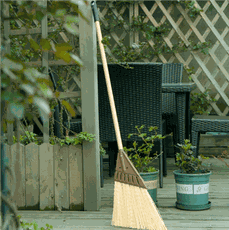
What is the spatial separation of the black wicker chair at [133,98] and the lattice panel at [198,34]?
1576 millimetres

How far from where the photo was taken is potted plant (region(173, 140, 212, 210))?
1.73m

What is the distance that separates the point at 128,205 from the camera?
1.53 m

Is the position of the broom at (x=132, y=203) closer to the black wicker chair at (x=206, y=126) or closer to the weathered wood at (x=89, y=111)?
the weathered wood at (x=89, y=111)

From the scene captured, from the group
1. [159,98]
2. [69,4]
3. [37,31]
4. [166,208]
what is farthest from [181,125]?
[69,4]

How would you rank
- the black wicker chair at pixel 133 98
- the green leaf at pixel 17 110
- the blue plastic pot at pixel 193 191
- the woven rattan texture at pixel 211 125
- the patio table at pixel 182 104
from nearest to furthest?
the green leaf at pixel 17 110 < the blue plastic pot at pixel 193 191 < the black wicker chair at pixel 133 98 < the patio table at pixel 182 104 < the woven rattan texture at pixel 211 125

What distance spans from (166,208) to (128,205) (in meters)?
0.37

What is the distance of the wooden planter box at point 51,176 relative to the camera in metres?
1.79

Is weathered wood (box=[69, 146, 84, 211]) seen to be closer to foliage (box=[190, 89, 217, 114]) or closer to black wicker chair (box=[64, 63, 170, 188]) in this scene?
black wicker chair (box=[64, 63, 170, 188])

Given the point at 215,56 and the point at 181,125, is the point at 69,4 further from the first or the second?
the point at 215,56

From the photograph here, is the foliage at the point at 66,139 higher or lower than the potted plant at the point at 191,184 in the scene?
higher

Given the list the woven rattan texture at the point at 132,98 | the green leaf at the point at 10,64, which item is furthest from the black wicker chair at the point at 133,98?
the green leaf at the point at 10,64

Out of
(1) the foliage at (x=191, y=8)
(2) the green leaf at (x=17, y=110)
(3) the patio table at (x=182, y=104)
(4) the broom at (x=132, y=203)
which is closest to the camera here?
(2) the green leaf at (x=17, y=110)

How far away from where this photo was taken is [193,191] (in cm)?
174

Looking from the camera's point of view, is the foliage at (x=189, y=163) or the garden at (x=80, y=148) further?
the foliage at (x=189, y=163)
